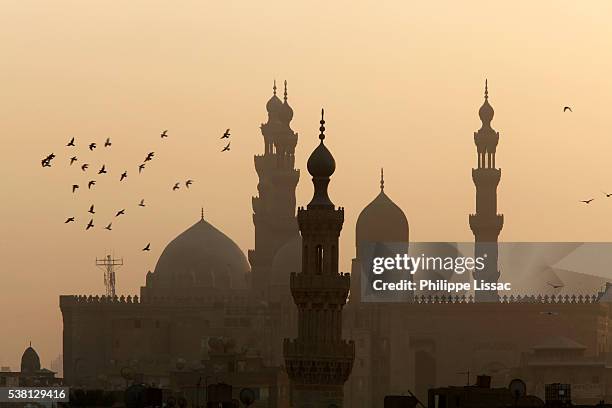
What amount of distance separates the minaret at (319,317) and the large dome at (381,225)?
57198 millimetres

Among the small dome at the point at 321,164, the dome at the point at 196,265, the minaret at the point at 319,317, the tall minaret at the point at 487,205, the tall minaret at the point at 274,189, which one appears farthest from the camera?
the dome at the point at 196,265

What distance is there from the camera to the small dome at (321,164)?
75188 millimetres

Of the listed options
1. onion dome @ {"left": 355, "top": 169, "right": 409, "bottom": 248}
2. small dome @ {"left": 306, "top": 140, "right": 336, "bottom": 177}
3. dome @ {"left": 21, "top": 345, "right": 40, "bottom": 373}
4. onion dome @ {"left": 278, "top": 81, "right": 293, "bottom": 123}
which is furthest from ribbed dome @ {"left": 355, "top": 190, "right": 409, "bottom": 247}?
small dome @ {"left": 306, "top": 140, "right": 336, "bottom": 177}

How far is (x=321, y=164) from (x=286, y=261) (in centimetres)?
5624

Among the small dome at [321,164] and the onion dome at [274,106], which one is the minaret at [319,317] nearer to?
the small dome at [321,164]

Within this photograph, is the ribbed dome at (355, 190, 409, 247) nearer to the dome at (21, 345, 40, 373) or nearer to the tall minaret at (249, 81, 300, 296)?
the tall minaret at (249, 81, 300, 296)

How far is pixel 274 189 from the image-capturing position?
13575cm

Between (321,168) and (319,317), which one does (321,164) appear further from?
(319,317)

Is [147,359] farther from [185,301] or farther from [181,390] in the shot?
[181,390]

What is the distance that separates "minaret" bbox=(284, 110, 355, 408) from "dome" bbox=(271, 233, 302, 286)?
55876 mm

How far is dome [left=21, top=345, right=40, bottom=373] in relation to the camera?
451ft

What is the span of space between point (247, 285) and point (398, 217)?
14.5 metres

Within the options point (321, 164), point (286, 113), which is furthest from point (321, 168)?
point (286, 113)

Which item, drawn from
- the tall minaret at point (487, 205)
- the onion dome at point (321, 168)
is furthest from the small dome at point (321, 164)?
the tall minaret at point (487, 205)
